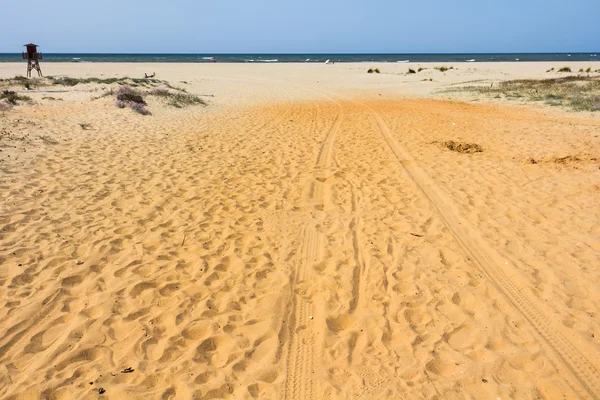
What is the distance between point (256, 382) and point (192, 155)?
6.89 m

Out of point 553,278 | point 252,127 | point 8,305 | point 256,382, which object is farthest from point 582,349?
point 252,127

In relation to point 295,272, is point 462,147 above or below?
above

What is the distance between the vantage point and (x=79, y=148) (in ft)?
29.4

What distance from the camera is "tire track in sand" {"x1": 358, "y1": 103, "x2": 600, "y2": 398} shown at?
10.9 ft

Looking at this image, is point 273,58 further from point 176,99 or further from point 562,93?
point 176,99

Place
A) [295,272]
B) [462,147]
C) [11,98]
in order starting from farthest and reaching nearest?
[11,98], [462,147], [295,272]

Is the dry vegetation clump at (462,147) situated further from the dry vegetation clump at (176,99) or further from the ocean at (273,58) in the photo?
the ocean at (273,58)

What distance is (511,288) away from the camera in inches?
172

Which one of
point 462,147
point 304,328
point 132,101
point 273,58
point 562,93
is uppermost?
point 273,58

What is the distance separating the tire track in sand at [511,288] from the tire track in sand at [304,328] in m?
2.05

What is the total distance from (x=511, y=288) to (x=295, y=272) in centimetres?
245

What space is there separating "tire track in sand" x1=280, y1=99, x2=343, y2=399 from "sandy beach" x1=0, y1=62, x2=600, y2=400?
2 centimetres

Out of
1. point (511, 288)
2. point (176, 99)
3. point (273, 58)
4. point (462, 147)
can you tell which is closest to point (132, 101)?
point (176, 99)

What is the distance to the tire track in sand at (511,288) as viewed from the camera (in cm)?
331
